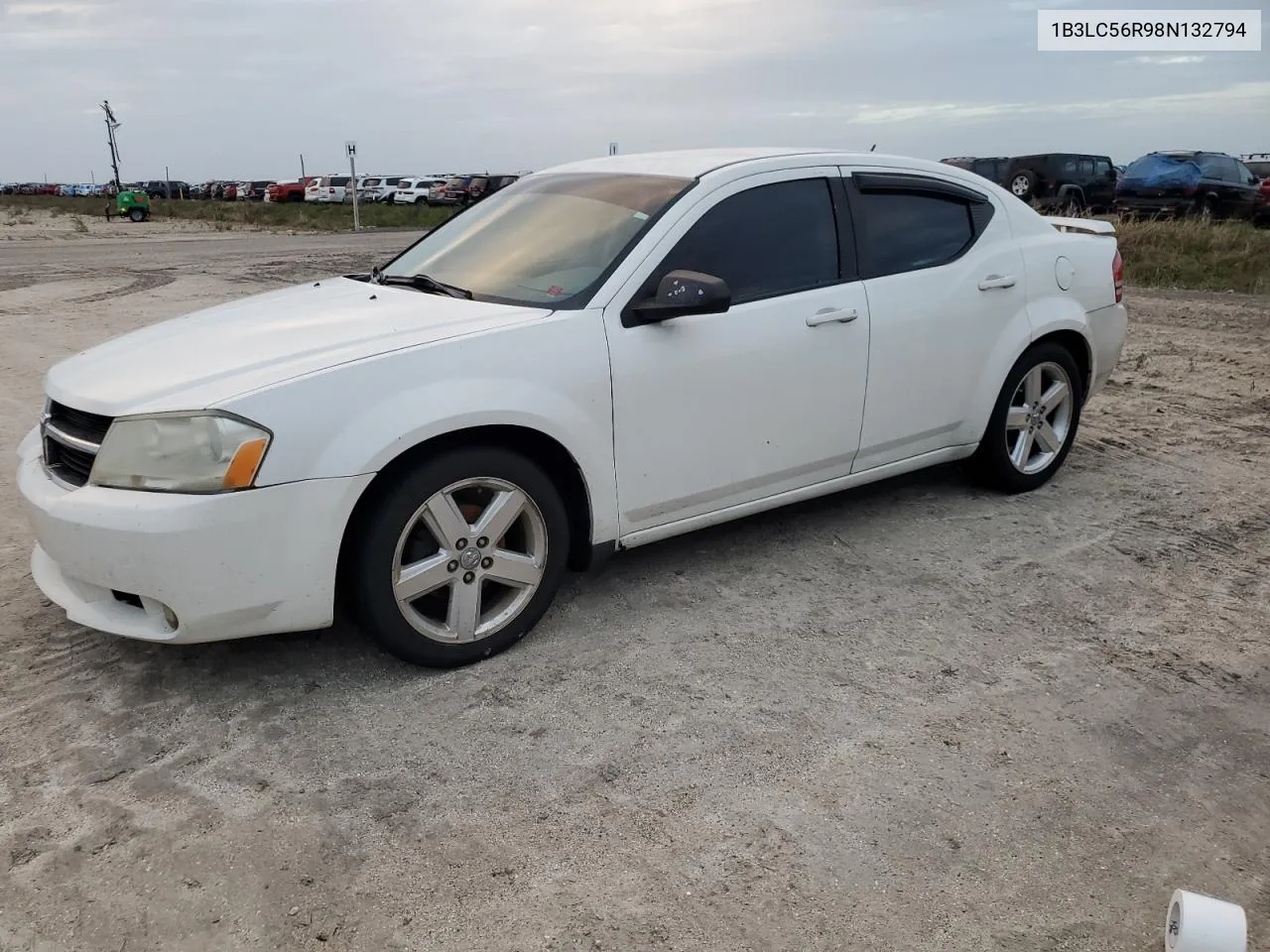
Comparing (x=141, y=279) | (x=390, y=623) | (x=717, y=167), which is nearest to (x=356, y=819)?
(x=390, y=623)

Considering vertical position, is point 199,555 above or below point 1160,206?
below

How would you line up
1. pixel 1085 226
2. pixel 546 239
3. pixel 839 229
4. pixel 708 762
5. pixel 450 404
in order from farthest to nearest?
pixel 1085 226 < pixel 839 229 < pixel 546 239 < pixel 450 404 < pixel 708 762

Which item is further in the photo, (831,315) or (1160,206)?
(1160,206)

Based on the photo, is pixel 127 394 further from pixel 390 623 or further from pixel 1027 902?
pixel 1027 902

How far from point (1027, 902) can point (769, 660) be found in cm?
128

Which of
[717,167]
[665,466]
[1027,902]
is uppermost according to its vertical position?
[717,167]

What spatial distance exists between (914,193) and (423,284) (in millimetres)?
2219

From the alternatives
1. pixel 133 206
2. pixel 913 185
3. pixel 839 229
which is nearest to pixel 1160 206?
pixel 913 185

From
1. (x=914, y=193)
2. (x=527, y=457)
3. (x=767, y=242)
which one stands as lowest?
(x=527, y=457)

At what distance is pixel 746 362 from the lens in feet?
13.0

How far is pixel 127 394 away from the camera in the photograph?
3.21 meters

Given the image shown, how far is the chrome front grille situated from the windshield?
4.49 ft

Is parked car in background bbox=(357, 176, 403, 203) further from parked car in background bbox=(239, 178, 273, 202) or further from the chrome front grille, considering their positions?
the chrome front grille

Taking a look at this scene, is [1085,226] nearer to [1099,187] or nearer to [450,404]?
[450,404]
